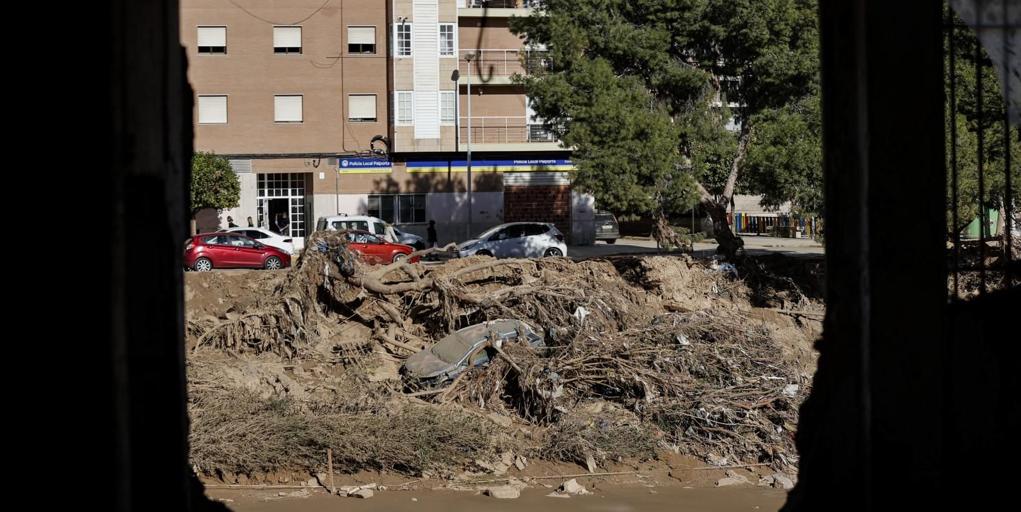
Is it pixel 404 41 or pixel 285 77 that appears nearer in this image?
pixel 285 77

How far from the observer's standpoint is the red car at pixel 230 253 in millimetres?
27484

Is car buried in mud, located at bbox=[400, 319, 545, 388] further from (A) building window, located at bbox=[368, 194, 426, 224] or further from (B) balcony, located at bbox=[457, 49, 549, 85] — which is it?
(B) balcony, located at bbox=[457, 49, 549, 85]

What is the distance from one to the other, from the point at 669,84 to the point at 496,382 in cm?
1147

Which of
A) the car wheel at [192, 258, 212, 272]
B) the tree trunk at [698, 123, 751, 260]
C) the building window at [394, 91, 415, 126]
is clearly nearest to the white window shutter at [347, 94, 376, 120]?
the building window at [394, 91, 415, 126]

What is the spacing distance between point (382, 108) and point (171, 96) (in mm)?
38608

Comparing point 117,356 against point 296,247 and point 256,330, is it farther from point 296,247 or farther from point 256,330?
point 296,247

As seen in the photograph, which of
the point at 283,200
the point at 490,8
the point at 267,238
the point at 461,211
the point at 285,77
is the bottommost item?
the point at 267,238

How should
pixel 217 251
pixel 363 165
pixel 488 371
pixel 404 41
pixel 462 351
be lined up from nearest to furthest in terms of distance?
pixel 488 371 < pixel 462 351 < pixel 217 251 < pixel 363 165 < pixel 404 41

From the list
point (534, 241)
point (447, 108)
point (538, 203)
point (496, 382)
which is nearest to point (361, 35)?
point (447, 108)

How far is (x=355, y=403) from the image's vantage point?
1295 centimetres

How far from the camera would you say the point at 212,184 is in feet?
121

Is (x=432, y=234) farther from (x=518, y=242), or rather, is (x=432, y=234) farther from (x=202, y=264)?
(x=202, y=264)

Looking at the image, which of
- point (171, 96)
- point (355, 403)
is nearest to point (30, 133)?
point (171, 96)

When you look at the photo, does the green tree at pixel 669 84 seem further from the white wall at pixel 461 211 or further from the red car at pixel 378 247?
the white wall at pixel 461 211
